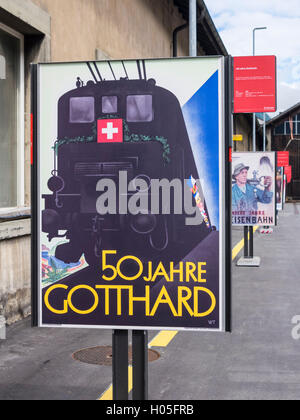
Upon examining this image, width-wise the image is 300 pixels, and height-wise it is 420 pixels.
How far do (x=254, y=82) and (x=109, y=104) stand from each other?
43.9ft

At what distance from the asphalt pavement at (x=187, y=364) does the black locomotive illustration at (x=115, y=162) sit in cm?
193

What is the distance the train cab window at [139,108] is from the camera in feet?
11.2

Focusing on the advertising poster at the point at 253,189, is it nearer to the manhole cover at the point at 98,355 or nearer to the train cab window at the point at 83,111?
the manhole cover at the point at 98,355

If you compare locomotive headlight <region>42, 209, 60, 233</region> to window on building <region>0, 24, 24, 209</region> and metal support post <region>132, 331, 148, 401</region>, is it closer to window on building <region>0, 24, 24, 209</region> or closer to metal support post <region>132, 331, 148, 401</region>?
metal support post <region>132, 331, 148, 401</region>

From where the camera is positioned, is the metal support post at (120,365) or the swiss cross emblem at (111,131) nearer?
the swiss cross emblem at (111,131)

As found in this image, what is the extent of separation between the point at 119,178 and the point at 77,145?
0.97 feet

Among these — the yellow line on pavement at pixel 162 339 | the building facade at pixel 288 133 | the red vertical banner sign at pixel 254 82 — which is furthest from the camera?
the building facade at pixel 288 133

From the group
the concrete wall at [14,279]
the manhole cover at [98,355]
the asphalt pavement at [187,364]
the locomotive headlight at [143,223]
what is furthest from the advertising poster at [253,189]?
the locomotive headlight at [143,223]

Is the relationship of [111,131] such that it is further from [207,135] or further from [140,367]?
[140,367]

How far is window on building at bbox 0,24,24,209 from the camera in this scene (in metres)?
8.23

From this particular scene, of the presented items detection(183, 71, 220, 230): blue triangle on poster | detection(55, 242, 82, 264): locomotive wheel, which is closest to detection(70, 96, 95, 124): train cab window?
detection(183, 71, 220, 230): blue triangle on poster

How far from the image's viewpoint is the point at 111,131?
344cm

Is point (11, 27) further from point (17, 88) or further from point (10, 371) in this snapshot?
point (10, 371)
